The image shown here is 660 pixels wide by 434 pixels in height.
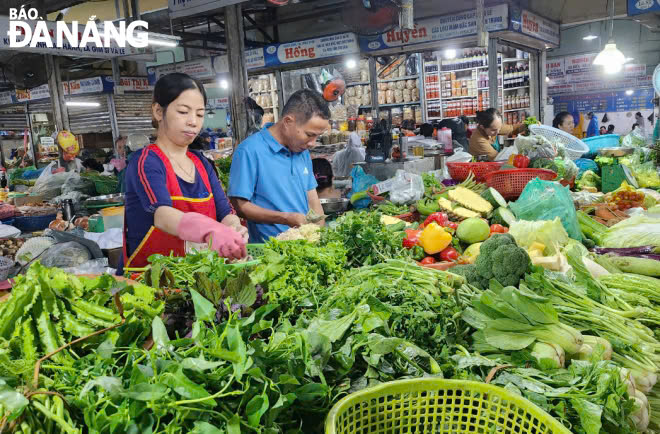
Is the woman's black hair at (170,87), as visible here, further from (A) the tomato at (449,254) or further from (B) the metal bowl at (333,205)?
(B) the metal bowl at (333,205)

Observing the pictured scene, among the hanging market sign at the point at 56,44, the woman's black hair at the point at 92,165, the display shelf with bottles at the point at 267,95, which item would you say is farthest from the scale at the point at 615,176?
the woman's black hair at the point at 92,165

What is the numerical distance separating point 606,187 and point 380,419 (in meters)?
6.18

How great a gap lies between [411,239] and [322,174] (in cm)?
235

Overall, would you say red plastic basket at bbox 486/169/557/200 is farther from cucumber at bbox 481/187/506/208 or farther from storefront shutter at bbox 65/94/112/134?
storefront shutter at bbox 65/94/112/134

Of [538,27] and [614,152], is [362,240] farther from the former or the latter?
[538,27]

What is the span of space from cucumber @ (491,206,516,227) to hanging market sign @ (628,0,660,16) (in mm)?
7517

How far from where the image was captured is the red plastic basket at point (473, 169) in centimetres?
488

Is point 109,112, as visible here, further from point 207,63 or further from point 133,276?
point 133,276

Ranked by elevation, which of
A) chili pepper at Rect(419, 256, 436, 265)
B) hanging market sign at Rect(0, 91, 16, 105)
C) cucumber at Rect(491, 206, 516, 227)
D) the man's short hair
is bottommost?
chili pepper at Rect(419, 256, 436, 265)

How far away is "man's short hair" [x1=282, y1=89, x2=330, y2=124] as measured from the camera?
3.33 meters

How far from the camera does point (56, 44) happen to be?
6902mm

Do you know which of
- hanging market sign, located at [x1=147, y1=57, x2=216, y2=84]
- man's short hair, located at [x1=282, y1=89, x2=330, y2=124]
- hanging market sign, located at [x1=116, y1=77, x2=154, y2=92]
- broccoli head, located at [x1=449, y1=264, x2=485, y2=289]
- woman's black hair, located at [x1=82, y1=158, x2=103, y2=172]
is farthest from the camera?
hanging market sign, located at [x1=116, y1=77, x2=154, y2=92]

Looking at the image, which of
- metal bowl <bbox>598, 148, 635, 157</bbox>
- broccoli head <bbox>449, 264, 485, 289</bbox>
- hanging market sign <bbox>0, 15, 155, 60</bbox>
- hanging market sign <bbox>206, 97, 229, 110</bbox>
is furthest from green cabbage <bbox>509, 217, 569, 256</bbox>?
hanging market sign <bbox>206, 97, 229, 110</bbox>

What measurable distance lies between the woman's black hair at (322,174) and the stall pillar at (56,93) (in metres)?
8.50
